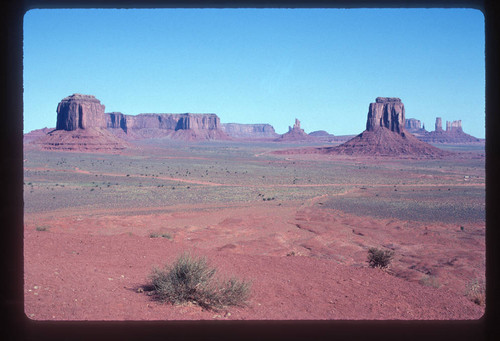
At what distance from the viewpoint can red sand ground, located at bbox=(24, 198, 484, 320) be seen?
584 centimetres

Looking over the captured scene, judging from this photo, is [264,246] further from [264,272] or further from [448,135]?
[448,135]

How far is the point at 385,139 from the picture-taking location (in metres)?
98.7

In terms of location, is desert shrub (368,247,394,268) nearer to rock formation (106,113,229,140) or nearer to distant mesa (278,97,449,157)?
distant mesa (278,97,449,157)

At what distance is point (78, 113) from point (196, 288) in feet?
349

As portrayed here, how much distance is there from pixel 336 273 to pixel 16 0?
24.2ft

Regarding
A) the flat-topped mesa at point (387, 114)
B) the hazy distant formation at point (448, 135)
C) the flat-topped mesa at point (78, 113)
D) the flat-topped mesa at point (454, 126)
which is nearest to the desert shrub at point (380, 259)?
the flat-topped mesa at point (387, 114)

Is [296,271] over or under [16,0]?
under

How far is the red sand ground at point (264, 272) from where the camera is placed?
5.84 m

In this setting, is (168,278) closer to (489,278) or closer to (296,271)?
(296,271)

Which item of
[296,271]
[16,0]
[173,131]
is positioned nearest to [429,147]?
[296,271]

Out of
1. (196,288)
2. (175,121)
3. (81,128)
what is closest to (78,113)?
(81,128)

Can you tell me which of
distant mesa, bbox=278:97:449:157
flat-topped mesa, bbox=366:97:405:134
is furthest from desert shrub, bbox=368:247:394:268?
flat-topped mesa, bbox=366:97:405:134

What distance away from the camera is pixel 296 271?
8578 millimetres

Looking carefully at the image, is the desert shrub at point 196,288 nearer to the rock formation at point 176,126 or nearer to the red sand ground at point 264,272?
the red sand ground at point 264,272
